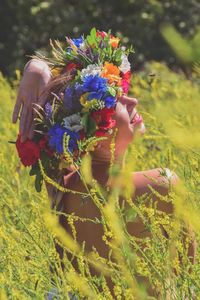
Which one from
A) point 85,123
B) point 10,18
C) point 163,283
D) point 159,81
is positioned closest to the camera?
point 163,283

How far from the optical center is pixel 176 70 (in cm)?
966

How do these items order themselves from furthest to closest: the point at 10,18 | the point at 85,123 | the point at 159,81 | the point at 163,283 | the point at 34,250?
the point at 10,18, the point at 159,81, the point at 85,123, the point at 34,250, the point at 163,283

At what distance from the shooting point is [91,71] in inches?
105

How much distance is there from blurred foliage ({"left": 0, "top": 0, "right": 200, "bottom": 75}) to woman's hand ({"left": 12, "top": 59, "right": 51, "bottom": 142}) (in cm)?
651

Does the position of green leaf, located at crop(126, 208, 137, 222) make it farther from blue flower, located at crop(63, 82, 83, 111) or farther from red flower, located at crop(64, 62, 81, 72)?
red flower, located at crop(64, 62, 81, 72)

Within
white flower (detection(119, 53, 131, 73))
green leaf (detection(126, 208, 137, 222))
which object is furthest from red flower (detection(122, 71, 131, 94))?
green leaf (detection(126, 208, 137, 222))

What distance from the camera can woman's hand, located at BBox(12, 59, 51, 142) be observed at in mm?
2650

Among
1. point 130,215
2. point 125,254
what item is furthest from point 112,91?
point 125,254

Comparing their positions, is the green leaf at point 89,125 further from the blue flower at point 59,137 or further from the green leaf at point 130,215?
the green leaf at point 130,215

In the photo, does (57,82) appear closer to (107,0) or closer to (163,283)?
(163,283)

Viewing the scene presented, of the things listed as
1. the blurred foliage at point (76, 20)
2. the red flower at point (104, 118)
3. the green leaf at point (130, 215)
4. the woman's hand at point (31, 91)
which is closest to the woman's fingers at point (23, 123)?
the woman's hand at point (31, 91)

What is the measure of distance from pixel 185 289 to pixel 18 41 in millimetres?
7607

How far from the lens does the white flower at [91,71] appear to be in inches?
104

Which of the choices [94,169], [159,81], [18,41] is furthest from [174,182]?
[18,41]
